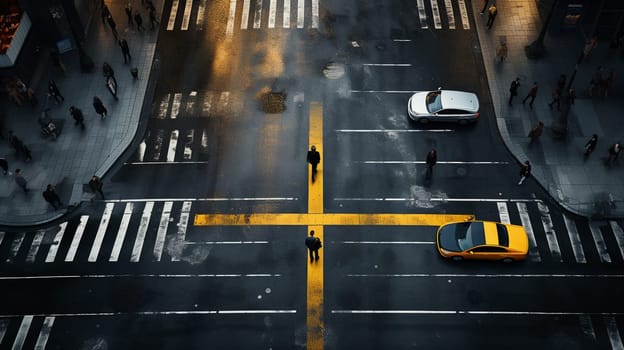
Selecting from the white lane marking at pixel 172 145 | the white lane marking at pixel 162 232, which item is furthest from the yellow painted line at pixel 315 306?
the white lane marking at pixel 172 145

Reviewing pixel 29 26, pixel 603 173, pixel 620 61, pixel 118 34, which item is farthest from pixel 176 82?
pixel 620 61

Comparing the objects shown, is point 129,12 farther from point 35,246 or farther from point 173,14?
point 35,246

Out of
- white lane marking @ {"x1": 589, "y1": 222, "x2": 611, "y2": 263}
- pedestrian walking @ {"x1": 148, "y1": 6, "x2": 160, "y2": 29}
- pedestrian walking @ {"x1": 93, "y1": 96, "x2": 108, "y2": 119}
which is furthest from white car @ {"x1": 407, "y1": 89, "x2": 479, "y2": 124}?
pedestrian walking @ {"x1": 148, "y1": 6, "x2": 160, "y2": 29}

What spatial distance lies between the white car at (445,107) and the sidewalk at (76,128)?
15710mm

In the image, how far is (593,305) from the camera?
79.4 ft

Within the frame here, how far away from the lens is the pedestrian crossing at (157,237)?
2595 centimetres

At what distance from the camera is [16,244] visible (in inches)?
1047

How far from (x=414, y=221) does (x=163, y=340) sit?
500 inches

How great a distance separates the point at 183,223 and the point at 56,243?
6.00 m

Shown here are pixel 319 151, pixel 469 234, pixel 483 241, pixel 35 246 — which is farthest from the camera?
pixel 319 151

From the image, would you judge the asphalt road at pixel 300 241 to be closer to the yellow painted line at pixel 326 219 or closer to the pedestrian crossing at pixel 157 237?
the pedestrian crossing at pixel 157 237

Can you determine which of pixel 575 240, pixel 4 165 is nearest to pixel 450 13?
pixel 575 240

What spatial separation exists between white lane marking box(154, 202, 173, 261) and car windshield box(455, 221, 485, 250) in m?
13.7

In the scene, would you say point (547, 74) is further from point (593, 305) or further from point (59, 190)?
point (59, 190)
